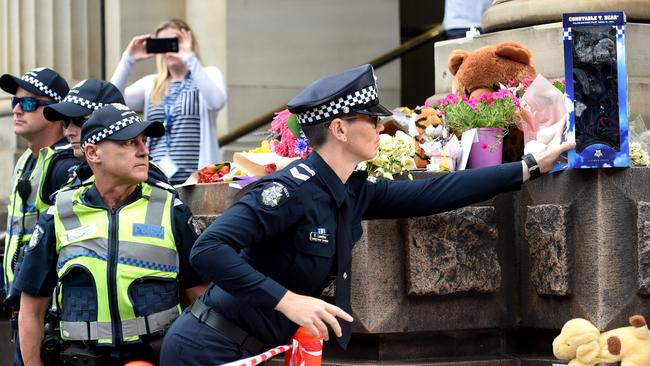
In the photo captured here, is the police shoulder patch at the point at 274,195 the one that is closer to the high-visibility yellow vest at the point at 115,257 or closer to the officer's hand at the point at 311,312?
the officer's hand at the point at 311,312

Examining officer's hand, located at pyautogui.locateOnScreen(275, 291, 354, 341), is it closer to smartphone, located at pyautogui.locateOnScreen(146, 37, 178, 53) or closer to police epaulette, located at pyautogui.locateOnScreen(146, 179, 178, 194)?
police epaulette, located at pyautogui.locateOnScreen(146, 179, 178, 194)

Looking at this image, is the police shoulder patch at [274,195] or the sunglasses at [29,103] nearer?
the police shoulder patch at [274,195]

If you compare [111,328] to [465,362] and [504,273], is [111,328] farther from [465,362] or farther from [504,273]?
[504,273]

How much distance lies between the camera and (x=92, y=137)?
223 inches

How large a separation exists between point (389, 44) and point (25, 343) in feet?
23.4

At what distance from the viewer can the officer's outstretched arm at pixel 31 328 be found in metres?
5.76

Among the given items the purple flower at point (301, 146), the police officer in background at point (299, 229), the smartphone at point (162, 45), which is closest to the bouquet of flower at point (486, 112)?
the purple flower at point (301, 146)

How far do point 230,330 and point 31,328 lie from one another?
1117 mm

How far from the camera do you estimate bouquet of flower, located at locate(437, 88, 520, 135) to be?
6492mm

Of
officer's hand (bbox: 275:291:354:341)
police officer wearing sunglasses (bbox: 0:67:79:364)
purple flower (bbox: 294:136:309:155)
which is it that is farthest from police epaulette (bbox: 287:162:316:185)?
police officer wearing sunglasses (bbox: 0:67:79:364)

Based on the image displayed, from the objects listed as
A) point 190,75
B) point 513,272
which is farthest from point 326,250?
point 190,75

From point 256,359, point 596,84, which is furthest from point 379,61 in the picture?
point 256,359

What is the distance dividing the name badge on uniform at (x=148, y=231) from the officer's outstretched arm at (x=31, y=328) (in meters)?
0.57

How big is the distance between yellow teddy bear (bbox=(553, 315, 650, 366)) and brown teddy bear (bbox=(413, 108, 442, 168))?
3.96 ft
